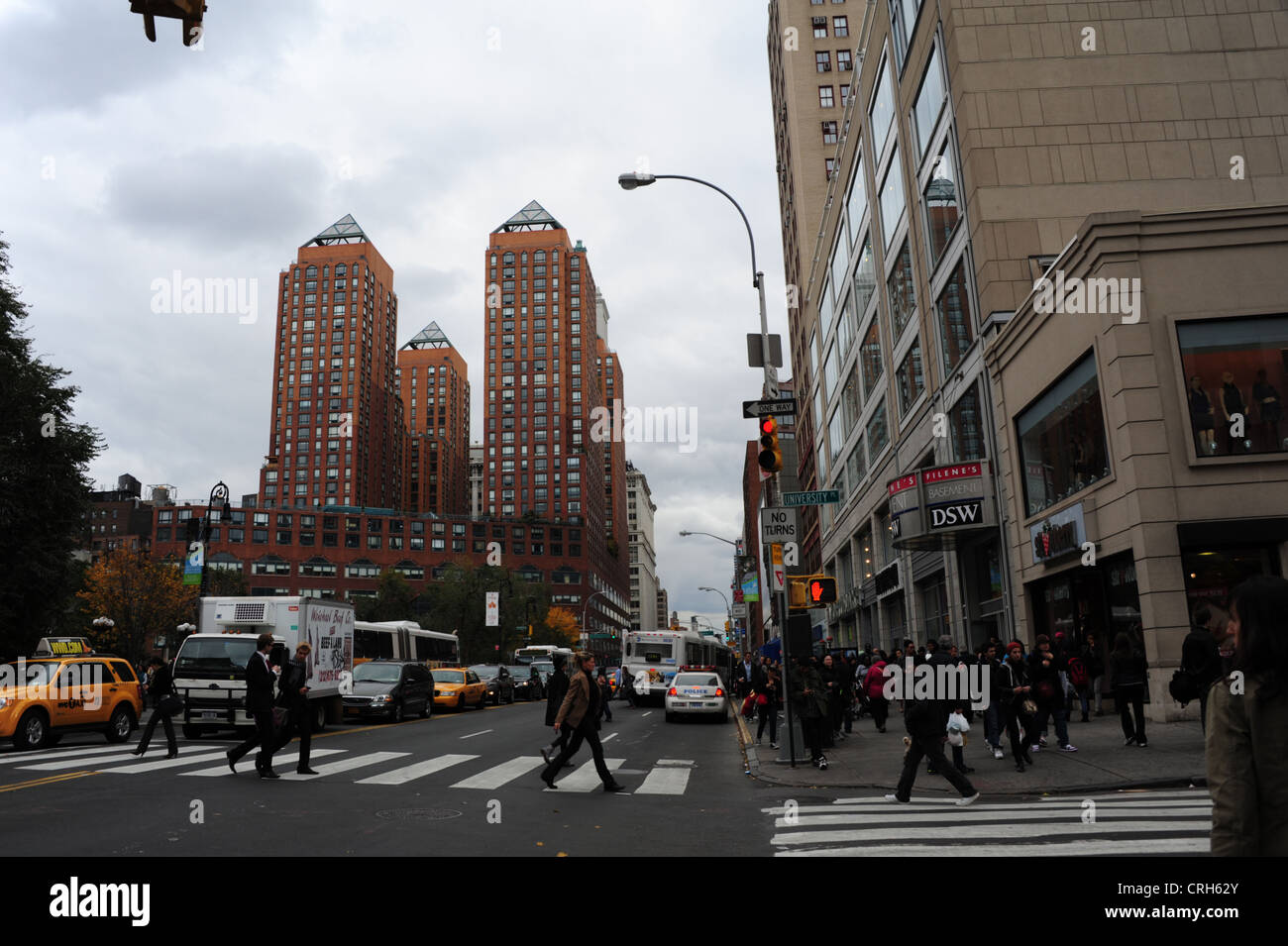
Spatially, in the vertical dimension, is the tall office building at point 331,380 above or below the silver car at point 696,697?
above

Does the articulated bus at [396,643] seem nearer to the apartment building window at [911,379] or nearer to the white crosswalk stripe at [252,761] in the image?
the white crosswalk stripe at [252,761]

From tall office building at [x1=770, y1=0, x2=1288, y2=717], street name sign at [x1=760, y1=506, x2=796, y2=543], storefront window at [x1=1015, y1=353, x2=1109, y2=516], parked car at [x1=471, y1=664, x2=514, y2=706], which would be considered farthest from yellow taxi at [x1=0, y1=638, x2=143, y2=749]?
storefront window at [x1=1015, y1=353, x2=1109, y2=516]

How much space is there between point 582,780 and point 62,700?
37.5 ft

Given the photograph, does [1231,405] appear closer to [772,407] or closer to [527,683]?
[772,407]

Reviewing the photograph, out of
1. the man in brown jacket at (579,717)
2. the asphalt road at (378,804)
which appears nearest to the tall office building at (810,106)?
the asphalt road at (378,804)

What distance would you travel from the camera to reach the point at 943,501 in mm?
24656

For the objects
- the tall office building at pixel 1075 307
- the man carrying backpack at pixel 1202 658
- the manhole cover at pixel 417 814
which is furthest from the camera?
the tall office building at pixel 1075 307

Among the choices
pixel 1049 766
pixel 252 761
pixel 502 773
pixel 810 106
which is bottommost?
pixel 1049 766

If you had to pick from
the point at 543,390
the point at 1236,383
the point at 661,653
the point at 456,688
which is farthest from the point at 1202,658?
the point at 543,390

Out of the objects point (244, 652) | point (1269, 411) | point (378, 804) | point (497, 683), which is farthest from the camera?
point (497, 683)

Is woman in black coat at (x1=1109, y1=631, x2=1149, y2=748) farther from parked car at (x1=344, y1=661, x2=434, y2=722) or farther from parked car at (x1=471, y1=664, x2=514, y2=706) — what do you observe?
parked car at (x1=471, y1=664, x2=514, y2=706)

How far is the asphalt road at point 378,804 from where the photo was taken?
307 inches

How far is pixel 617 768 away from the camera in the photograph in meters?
14.9

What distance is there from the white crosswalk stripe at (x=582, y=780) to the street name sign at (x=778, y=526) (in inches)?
184
